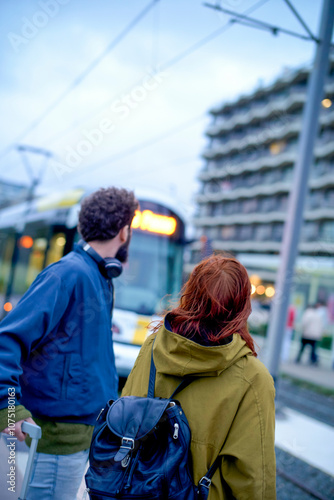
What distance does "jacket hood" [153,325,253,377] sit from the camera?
125 centimetres

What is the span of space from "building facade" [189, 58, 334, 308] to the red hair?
127ft

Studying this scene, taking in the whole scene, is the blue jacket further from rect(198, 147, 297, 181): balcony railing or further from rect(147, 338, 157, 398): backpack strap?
rect(198, 147, 297, 181): balcony railing

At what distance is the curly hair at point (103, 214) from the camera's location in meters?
1.91

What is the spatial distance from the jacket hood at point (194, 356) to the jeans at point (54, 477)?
2.23 ft

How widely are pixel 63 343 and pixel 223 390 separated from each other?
694 mm

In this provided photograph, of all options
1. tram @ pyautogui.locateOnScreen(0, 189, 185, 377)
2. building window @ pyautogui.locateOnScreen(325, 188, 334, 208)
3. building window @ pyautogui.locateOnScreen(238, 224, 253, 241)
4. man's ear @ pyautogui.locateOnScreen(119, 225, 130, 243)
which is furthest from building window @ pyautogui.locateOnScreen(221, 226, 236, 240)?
man's ear @ pyautogui.locateOnScreen(119, 225, 130, 243)

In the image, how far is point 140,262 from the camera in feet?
20.5

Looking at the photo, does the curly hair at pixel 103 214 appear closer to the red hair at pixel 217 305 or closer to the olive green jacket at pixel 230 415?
the red hair at pixel 217 305

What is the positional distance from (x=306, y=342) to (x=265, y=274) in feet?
106

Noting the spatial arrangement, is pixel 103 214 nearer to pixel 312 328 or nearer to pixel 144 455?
pixel 144 455

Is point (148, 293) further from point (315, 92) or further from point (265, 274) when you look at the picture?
point (265, 274)

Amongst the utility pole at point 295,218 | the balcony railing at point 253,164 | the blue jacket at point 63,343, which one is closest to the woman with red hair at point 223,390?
the blue jacket at point 63,343

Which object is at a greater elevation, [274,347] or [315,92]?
[315,92]

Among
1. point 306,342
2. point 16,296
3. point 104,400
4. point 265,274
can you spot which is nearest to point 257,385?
point 104,400
